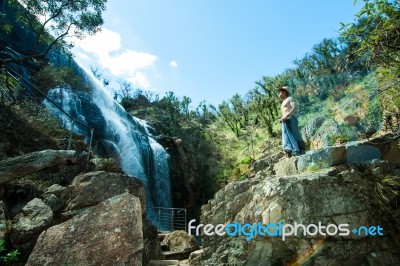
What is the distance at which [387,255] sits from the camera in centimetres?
414

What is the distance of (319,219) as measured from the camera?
4.18 m

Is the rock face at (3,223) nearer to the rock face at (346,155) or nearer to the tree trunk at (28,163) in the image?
the tree trunk at (28,163)

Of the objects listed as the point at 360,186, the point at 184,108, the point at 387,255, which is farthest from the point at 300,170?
the point at 184,108

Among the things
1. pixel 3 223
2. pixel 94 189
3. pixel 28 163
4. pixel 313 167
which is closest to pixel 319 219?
pixel 313 167

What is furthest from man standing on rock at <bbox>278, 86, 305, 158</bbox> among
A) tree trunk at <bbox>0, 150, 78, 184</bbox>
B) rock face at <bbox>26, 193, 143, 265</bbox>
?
tree trunk at <bbox>0, 150, 78, 184</bbox>

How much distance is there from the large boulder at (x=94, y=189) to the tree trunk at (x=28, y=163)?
567 mm

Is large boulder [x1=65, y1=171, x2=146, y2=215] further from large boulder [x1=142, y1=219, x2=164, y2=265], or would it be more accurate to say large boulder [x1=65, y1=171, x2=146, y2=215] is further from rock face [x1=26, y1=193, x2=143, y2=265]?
rock face [x1=26, y1=193, x2=143, y2=265]

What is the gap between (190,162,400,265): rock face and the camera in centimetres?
409

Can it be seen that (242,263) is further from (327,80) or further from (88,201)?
(327,80)

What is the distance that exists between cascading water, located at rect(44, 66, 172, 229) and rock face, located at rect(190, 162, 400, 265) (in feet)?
37.7

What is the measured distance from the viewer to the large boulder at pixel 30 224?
448 centimetres

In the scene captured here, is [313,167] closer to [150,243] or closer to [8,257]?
[150,243]

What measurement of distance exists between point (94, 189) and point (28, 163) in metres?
1.30

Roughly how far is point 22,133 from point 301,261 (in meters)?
9.32
